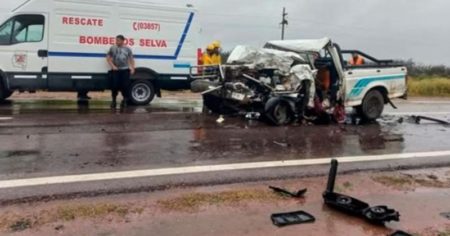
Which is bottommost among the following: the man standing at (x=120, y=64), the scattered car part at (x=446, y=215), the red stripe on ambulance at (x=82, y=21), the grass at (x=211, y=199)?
the scattered car part at (x=446, y=215)

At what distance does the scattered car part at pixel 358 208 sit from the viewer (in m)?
4.57

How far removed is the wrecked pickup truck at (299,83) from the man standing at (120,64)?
218cm

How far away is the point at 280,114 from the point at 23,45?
687cm

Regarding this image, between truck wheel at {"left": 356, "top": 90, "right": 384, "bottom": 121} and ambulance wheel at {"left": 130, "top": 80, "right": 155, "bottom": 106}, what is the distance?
5731mm

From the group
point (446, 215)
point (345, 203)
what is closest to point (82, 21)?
point (345, 203)

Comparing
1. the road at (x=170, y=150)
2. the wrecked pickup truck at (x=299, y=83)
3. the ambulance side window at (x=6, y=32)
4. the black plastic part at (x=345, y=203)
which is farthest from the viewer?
the ambulance side window at (x=6, y=32)

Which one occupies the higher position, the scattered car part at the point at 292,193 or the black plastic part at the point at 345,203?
the black plastic part at the point at 345,203

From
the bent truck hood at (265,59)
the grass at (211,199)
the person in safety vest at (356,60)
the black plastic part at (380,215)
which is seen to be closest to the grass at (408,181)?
the black plastic part at (380,215)

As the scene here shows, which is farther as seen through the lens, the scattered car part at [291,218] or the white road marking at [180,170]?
the white road marking at [180,170]

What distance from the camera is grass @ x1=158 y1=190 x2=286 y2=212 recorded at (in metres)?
4.84

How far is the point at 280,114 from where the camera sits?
10.9 metres

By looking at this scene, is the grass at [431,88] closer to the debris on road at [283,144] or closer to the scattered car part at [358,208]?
the debris on road at [283,144]

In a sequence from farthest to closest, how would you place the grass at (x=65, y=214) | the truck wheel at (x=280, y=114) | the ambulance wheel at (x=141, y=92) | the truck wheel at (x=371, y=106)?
the ambulance wheel at (x=141, y=92), the truck wheel at (x=371, y=106), the truck wheel at (x=280, y=114), the grass at (x=65, y=214)

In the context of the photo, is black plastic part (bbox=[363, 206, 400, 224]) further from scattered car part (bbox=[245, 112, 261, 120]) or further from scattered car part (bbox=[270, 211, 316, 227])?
scattered car part (bbox=[245, 112, 261, 120])
